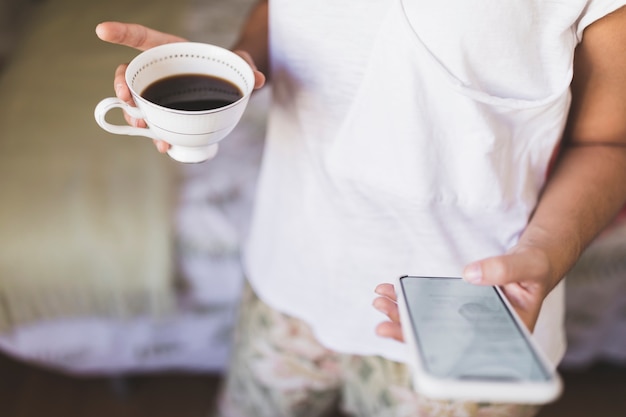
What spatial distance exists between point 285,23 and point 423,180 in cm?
21

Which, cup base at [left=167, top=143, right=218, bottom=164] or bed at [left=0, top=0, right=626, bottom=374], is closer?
cup base at [left=167, top=143, right=218, bottom=164]

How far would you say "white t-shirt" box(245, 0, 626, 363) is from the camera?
1.72 feet

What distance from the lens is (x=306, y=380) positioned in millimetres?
795

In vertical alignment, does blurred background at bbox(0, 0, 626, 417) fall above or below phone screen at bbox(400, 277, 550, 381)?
below

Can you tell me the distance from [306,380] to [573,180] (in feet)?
1.36

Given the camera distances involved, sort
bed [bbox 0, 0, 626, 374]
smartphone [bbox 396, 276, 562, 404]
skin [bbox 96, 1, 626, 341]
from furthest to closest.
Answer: bed [bbox 0, 0, 626, 374] < skin [bbox 96, 1, 626, 341] < smartphone [bbox 396, 276, 562, 404]

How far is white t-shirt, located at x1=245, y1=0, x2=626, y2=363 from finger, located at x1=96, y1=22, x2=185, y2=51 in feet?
0.39

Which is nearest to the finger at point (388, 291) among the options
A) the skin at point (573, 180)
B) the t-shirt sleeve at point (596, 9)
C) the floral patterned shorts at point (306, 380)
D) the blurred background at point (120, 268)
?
the skin at point (573, 180)

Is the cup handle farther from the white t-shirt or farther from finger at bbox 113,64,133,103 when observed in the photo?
the white t-shirt

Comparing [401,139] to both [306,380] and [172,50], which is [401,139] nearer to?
[172,50]

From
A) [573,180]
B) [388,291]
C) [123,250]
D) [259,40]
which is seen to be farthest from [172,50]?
[123,250]

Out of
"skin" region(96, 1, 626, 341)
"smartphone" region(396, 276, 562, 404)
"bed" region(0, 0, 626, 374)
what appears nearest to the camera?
"smartphone" region(396, 276, 562, 404)

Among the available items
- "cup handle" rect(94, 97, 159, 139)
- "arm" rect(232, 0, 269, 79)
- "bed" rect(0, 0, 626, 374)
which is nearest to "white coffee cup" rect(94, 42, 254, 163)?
"cup handle" rect(94, 97, 159, 139)

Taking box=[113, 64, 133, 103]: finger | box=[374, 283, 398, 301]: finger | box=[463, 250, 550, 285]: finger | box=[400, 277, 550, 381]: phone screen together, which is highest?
box=[113, 64, 133, 103]: finger
